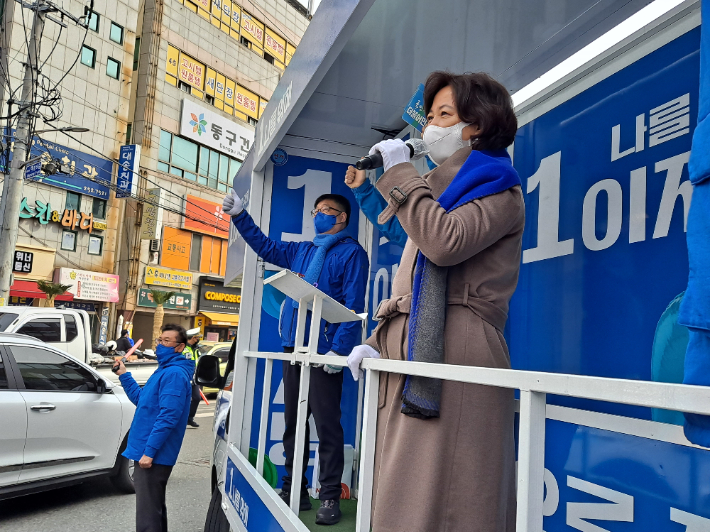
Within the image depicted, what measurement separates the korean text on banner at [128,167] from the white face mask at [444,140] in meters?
23.6

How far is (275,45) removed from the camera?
33750 mm

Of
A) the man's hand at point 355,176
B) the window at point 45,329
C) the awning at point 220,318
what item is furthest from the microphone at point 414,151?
the awning at point 220,318

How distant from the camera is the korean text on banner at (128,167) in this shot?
23.9 m

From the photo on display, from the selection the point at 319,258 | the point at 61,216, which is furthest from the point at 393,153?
the point at 61,216

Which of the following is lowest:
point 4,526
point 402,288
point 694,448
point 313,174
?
point 4,526

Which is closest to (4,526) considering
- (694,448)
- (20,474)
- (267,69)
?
(20,474)

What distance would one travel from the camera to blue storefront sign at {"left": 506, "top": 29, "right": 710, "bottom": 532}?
80.2 inches

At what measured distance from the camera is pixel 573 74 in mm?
2611

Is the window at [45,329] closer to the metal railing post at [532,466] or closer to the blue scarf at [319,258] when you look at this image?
the blue scarf at [319,258]

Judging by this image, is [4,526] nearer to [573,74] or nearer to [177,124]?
[573,74]

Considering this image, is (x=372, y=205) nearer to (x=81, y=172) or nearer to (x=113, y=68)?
(x=81, y=172)

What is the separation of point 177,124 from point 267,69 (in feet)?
25.6

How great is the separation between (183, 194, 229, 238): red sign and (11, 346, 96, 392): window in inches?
825

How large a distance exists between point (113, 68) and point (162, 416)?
82.8ft
